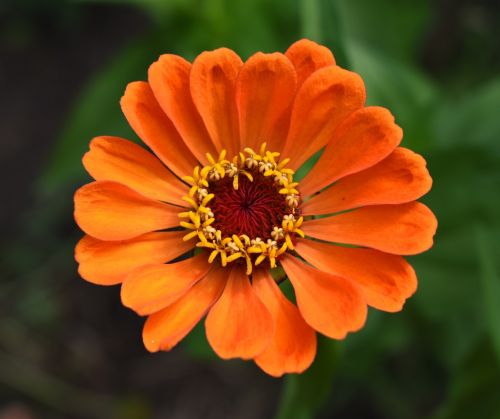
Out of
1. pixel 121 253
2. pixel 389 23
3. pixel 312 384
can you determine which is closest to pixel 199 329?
pixel 312 384

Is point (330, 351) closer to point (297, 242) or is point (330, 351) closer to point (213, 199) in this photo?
point (297, 242)

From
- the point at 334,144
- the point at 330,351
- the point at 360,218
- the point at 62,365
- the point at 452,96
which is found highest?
the point at 452,96

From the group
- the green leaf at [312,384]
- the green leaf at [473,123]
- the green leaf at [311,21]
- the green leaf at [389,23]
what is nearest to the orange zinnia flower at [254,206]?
the green leaf at [312,384]

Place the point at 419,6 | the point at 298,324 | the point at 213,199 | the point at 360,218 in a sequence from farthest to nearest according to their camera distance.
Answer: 1. the point at 419,6
2. the point at 213,199
3. the point at 360,218
4. the point at 298,324

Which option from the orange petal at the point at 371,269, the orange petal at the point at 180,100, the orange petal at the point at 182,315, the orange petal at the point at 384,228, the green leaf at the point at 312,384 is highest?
the orange petal at the point at 180,100

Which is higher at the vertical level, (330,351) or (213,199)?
(213,199)

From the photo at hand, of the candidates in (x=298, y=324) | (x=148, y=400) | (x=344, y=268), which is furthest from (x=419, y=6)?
(x=148, y=400)

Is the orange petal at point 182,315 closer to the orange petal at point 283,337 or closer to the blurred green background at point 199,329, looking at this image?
the orange petal at point 283,337

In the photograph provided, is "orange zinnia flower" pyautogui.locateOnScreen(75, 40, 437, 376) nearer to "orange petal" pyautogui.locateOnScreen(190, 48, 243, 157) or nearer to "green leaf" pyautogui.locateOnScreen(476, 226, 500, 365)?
"orange petal" pyautogui.locateOnScreen(190, 48, 243, 157)
